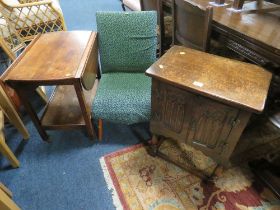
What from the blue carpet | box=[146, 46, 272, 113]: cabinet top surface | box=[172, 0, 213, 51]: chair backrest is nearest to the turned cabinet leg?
the blue carpet

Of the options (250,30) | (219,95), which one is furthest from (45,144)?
(250,30)

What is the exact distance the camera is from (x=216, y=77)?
3.14 feet

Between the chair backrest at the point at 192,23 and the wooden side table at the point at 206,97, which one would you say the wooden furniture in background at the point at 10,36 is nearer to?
the chair backrest at the point at 192,23

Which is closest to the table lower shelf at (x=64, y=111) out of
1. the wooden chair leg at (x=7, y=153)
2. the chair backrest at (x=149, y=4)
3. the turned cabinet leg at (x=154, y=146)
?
the wooden chair leg at (x=7, y=153)

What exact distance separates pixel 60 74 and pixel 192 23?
89cm

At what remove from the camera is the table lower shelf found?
1.46 m

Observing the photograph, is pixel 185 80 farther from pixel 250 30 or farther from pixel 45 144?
pixel 45 144

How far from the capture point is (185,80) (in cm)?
93

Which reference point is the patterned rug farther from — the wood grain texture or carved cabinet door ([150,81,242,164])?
the wood grain texture

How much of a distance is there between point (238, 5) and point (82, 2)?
3493mm

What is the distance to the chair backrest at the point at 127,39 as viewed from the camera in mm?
1447

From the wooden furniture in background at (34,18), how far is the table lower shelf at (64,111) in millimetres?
1087

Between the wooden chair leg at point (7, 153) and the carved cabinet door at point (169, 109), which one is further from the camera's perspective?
the wooden chair leg at point (7, 153)

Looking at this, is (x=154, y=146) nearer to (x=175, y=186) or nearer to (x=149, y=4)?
(x=175, y=186)
